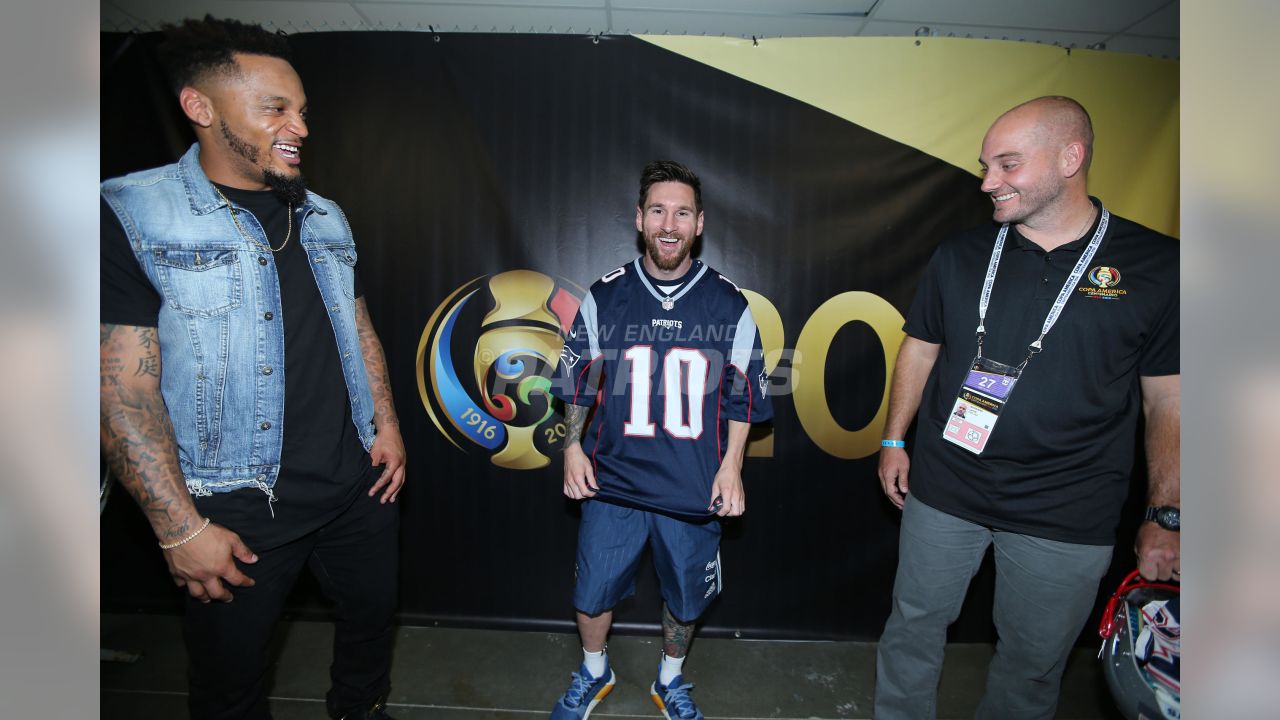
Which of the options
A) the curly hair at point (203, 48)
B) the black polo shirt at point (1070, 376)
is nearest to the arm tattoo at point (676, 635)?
the black polo shirt at point (1070, 376)

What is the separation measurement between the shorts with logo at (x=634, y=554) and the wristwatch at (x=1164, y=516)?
3.71 feet

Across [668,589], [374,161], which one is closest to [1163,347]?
[668,589]

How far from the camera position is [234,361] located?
123 cm

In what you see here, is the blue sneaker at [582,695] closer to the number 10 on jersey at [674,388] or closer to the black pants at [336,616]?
the black pants at [336,616]

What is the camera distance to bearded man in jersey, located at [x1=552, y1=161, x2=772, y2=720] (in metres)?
1.80

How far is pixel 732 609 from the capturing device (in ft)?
8.15

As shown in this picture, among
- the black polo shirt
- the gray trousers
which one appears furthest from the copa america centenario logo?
the black polo shirt

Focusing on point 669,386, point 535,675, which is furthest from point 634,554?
point 535,675

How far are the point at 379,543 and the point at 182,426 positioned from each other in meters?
0.60

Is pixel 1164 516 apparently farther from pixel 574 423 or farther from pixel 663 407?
pixel 574 423

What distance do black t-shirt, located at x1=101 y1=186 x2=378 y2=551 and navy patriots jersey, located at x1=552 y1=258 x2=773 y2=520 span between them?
2.25 feet

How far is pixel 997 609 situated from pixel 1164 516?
489 mm

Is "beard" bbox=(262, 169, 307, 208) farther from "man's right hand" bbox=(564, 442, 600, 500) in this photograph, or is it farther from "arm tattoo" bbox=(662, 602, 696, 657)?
"arm tattoo" bbox=(662, 602, 696, 657)
